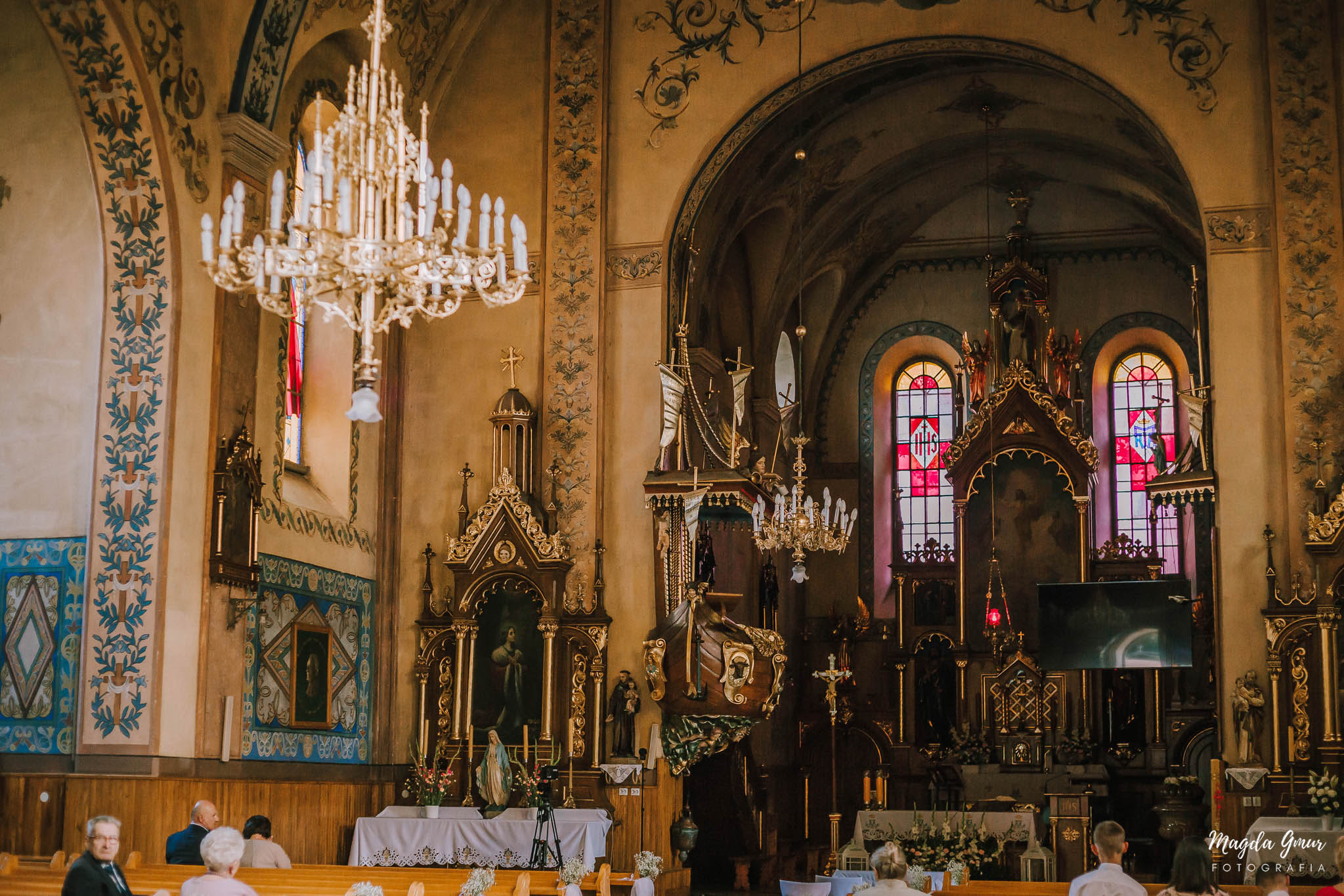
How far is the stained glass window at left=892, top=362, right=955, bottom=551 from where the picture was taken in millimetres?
23219

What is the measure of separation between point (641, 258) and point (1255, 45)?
248 inches

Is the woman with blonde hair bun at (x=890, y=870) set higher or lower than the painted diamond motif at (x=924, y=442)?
lower

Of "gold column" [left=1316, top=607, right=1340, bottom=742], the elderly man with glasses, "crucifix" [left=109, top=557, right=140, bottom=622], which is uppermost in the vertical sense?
"crucifix" [left=109, top=557, right=140, bottom=622]

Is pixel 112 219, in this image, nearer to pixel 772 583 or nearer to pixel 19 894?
pixel 19 894

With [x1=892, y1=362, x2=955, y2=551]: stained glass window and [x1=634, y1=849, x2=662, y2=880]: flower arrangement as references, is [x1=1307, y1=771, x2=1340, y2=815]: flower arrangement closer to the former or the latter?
[x1=634, y1=849, x2=662, y2=880]: flower arrangement

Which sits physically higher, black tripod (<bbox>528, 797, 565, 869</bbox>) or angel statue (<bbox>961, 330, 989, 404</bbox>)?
angel statue (<bbox>961, 330, 989, 404</bbox>)

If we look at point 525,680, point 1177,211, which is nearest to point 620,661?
point 525,680

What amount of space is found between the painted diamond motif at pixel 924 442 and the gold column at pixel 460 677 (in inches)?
405

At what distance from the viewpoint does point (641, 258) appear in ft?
51.5

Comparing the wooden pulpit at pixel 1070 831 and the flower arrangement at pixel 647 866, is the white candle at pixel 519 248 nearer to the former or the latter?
the flower arrangement at pixel 647 866

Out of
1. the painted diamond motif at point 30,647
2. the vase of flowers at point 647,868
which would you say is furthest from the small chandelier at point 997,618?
the painted diamond motif at point 30,647

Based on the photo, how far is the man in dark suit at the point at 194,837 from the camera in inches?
368

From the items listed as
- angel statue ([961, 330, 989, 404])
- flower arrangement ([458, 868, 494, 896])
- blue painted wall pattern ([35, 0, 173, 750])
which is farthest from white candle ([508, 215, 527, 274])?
angel statue ([961, 330, 989, 404])

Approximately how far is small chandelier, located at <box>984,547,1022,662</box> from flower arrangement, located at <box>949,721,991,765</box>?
45.4 inches
